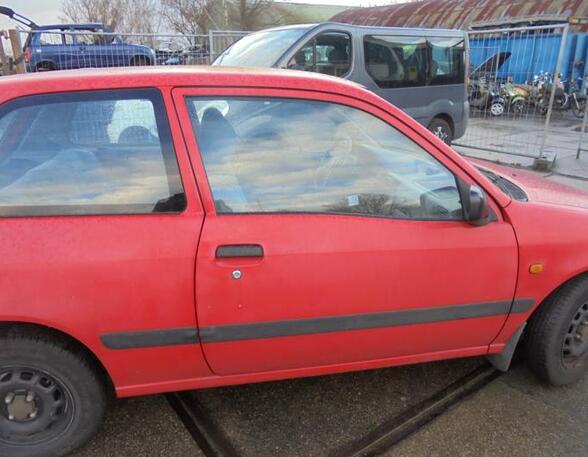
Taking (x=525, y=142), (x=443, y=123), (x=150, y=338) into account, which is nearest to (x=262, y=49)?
(x=443, y=123)

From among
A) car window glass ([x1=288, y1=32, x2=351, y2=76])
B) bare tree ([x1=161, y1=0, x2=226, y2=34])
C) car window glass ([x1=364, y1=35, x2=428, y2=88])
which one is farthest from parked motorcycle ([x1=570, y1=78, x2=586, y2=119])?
bare tree ([x1=161, y1=0, x2=226, y2=34])

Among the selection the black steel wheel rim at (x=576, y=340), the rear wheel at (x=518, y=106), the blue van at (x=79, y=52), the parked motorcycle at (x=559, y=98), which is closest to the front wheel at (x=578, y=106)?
the parked motorcycle at (x=559, y=98)

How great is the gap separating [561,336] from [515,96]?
1207 centimetres

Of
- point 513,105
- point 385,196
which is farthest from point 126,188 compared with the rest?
point 513,105

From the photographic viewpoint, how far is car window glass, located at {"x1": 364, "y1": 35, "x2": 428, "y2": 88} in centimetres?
728

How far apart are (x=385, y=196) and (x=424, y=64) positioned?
646cm

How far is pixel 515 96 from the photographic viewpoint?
13047 millimetres

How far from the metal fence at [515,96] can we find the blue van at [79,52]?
7.60 meters

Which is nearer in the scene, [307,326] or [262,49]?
[307,326]

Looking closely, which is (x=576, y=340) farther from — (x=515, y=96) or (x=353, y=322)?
(x=515, y=96)

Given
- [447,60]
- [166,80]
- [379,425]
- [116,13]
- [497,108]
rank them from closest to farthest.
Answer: [166,80] → [379,425] → [447,60] → [497,108] → [116,13]

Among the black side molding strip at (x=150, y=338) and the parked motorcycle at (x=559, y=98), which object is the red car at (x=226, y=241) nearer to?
the black side molding strip at (x=150, y=338)

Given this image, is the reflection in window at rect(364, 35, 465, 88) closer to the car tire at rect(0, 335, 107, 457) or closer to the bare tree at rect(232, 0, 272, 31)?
the car tire at rect(0, 335, 107, 457)

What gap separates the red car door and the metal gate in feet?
26.1
